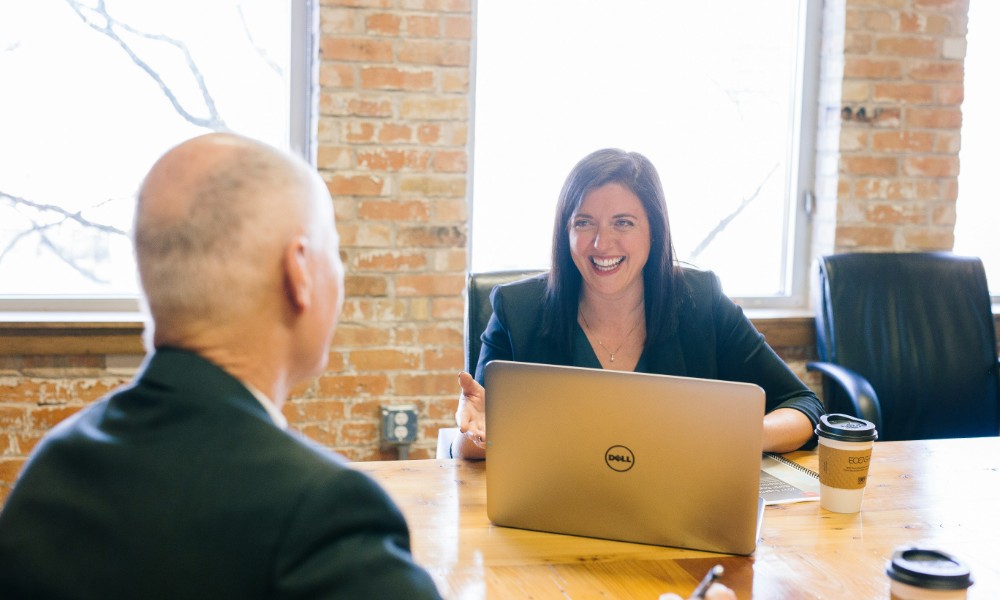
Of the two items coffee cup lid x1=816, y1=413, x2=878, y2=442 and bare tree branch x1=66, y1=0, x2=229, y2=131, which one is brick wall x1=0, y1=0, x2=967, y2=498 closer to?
bare tree branch x1=66, y1=0, x2=229, y2=131

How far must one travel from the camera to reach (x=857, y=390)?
262 centimetres

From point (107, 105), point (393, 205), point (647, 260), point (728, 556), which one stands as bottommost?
point (728, 556)

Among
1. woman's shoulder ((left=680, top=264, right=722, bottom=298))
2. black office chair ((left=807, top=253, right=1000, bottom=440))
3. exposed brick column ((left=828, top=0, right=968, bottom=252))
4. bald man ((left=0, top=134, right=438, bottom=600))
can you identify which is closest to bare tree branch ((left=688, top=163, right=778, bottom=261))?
exposed brick column ((left=828, top=0, right=968, bottom=252))

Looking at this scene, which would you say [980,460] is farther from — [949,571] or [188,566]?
[188,566]

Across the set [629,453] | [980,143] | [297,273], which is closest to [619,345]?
[629,453]

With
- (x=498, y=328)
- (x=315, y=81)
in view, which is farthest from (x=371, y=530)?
(x=315, y=81)

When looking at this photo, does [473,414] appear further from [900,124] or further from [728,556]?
[900,124]

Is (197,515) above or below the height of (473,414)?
above

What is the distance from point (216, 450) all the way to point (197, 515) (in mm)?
57

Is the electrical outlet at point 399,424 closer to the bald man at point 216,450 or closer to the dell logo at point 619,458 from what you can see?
the dell logo at point 619,458

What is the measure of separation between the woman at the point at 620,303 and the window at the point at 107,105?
112 centimetres

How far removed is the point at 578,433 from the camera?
1388 mm

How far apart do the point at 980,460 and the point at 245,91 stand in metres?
2.25

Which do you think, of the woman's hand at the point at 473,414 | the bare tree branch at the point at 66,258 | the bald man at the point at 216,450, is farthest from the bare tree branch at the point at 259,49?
the bald man at the point at 216,450
